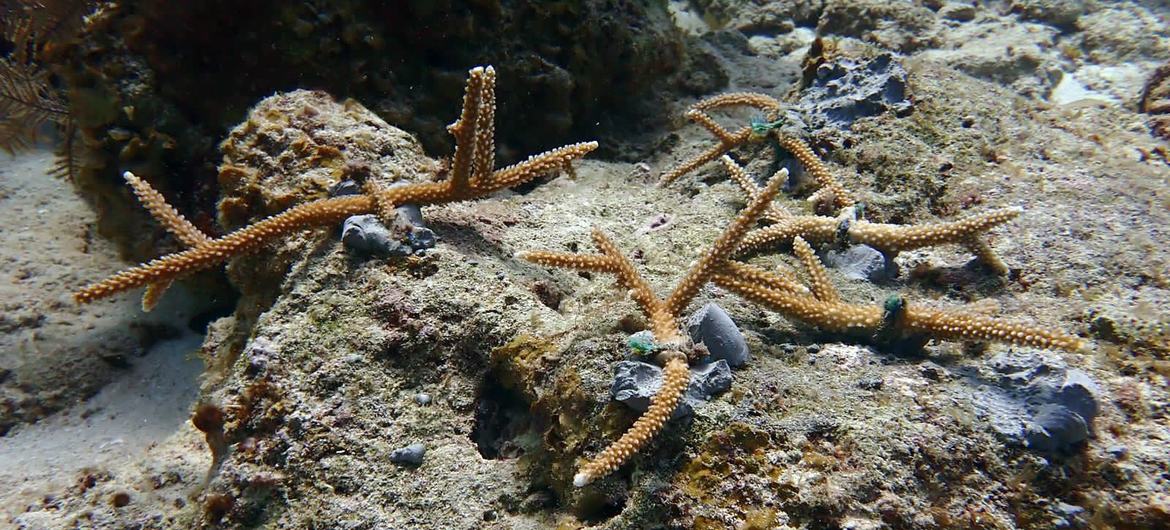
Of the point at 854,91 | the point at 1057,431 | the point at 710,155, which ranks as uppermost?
the point at 854,91

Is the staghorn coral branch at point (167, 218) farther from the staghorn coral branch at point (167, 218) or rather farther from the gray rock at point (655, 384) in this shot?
the gray rock at point (655, 384)

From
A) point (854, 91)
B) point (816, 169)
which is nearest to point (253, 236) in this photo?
point (816, 169)

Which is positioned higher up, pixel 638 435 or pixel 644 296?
pixel 644 296

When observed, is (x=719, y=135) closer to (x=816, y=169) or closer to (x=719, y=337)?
(x=816, y=169)

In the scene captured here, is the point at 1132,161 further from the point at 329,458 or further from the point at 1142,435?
the point at 329,458

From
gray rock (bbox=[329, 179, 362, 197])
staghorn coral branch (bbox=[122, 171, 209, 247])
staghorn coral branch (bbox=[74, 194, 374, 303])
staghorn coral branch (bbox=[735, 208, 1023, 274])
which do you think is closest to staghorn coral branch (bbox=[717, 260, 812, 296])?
staghorn coral branch (bbox=[735, 208, 1023, 274])

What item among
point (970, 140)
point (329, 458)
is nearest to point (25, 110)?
point (329, 458)
